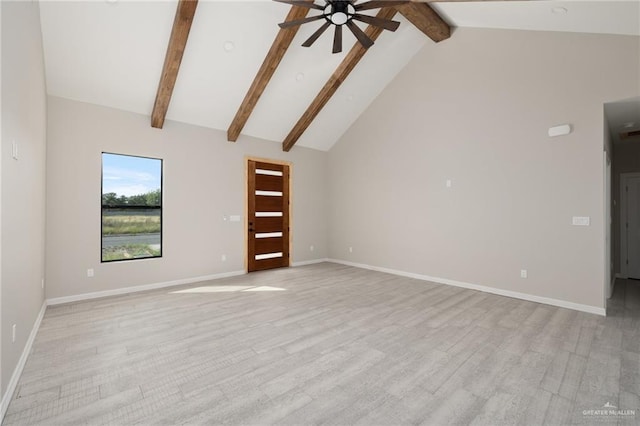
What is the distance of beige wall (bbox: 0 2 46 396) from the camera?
195cm

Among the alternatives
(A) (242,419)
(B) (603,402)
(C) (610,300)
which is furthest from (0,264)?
(C) (610,300)

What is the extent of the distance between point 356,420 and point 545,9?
15.4 feet

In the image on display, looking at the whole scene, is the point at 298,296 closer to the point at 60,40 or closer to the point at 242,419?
the point at 242,419

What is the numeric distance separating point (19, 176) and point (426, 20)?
530cm

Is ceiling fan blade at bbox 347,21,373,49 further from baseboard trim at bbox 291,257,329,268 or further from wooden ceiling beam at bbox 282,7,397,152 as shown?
baseboard trim at bbox 291,257,329,268

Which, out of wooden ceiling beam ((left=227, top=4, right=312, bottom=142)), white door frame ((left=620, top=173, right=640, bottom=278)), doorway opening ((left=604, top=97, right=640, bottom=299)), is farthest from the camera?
white door frame ((left=620, top=173, right=640, bottom=278))

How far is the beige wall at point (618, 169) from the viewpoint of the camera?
5.45m

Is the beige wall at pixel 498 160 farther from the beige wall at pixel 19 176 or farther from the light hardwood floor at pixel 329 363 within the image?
the beige wall at pixel 19 176

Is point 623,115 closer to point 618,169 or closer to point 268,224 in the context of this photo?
point 618,169

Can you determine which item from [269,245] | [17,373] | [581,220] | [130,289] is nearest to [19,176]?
[17,373]

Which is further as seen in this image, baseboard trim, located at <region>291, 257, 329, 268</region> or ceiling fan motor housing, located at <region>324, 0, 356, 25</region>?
baseboard trim, located at <region>291, 257, 329, 268</region>

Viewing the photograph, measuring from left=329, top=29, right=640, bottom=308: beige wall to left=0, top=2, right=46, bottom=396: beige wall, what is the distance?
534 cm

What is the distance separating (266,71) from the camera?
4578mm

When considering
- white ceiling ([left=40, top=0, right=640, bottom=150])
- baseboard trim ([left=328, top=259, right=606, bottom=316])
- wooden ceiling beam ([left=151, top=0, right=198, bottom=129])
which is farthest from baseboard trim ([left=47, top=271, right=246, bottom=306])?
baseboard trim ([left=328, top=259, right=606, bottom=316])
